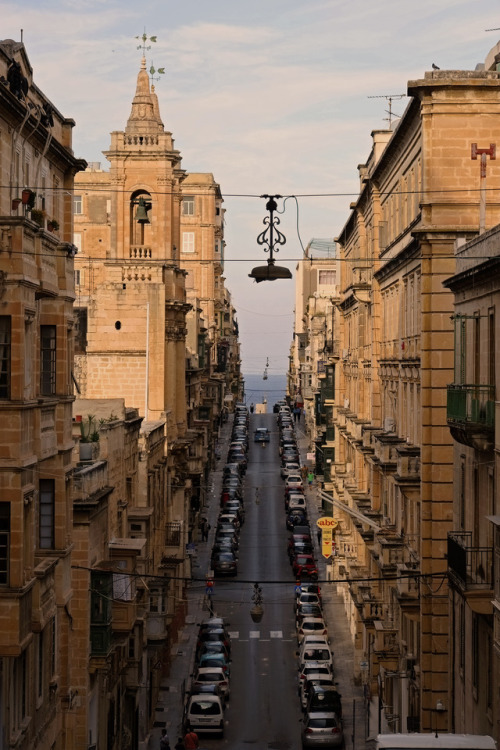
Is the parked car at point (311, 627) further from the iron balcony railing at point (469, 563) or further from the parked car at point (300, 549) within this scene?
the iron balcony railing at point (469, 563)

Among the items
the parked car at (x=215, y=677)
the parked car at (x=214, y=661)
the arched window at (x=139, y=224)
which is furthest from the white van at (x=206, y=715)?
the arched window at (x=139, y=224)

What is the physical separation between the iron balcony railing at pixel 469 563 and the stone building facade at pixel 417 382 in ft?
4.74

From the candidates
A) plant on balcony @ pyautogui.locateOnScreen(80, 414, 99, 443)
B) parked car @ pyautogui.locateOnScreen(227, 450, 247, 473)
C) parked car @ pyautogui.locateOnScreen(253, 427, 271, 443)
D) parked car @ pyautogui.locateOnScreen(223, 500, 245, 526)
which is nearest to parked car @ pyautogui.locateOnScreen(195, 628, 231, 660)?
plant on balcony @ pyautogui.locateOnScreen(80, 414, 99, 443)

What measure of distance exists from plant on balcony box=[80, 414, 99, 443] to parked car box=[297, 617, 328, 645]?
17.5 m

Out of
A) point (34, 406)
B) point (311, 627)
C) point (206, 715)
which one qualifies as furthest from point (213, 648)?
point (34, 406)

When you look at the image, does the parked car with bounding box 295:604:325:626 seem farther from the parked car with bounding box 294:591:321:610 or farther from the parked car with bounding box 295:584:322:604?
the parked car with bounding box 295:584:322:604

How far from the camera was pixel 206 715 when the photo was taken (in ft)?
139

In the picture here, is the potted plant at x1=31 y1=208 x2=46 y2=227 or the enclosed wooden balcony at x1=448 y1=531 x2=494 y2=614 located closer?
the enclosed wooden balcony at x1=448 y1=531 x2=494 y2=614

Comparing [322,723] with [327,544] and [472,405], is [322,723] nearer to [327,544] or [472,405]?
[327,544]

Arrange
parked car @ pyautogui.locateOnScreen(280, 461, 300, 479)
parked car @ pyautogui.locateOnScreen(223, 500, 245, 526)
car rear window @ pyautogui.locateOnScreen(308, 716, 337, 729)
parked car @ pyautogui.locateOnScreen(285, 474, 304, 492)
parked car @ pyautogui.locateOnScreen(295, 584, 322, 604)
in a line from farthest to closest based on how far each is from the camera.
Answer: parked car @ pyautogui.locateOnScreen(280, 461, 300, 479)
parked car @ pyautogui.locateOnScreen(285, 474, 304, 492)
parked car @ pyautogui.locateOnScreen(223, 500, 245, 526)
parked car @ pyautogui.locateOnScreen(295, 584, 322, 604)
car rear window @ pyautogui.locateOnScreen(308, 716, 337, 729)

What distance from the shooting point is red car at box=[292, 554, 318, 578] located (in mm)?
66100

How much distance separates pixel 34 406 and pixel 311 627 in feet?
110

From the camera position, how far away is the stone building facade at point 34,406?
2297cm

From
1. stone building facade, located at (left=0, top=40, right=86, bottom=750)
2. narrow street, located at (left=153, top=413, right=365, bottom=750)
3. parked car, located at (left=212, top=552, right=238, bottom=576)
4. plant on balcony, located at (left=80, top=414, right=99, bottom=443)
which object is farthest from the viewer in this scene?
parked car, located at (left=212, top=552, right=238, bottom=576)
